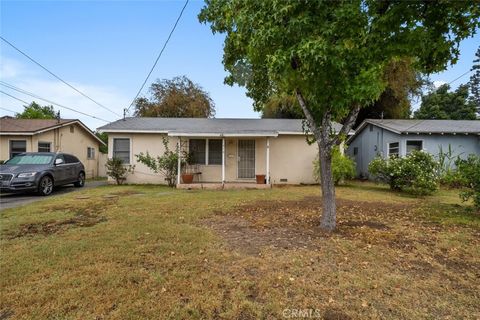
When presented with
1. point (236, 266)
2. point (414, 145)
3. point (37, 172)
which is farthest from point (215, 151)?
point (414, 145)

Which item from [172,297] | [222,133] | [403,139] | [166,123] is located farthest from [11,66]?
[403,139]

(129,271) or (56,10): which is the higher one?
(56,10)

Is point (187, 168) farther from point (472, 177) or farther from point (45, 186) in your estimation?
point (472, 177)

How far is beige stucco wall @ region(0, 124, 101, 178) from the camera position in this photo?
637 inches

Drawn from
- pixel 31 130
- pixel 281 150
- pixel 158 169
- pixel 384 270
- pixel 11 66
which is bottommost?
pixel 384 270

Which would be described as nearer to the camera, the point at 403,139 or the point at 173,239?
the point at 173,239

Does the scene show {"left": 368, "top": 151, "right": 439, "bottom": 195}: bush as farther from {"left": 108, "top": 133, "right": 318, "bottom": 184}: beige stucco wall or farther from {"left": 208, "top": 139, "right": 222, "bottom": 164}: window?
{"left": 208, "top": 139, "right": 222, "bottom": 164}: window

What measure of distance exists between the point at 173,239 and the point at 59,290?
1.94 meters

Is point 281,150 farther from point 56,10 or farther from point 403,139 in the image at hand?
point 56,10

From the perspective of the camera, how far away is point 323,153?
533cm

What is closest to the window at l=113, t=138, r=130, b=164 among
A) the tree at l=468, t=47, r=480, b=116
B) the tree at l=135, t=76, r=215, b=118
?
the tree at l=135, t=76, r=215, b=118

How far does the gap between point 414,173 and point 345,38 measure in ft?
27.1

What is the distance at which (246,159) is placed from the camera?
45.4ft

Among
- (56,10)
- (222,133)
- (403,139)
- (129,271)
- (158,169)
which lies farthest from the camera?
(403,139)
